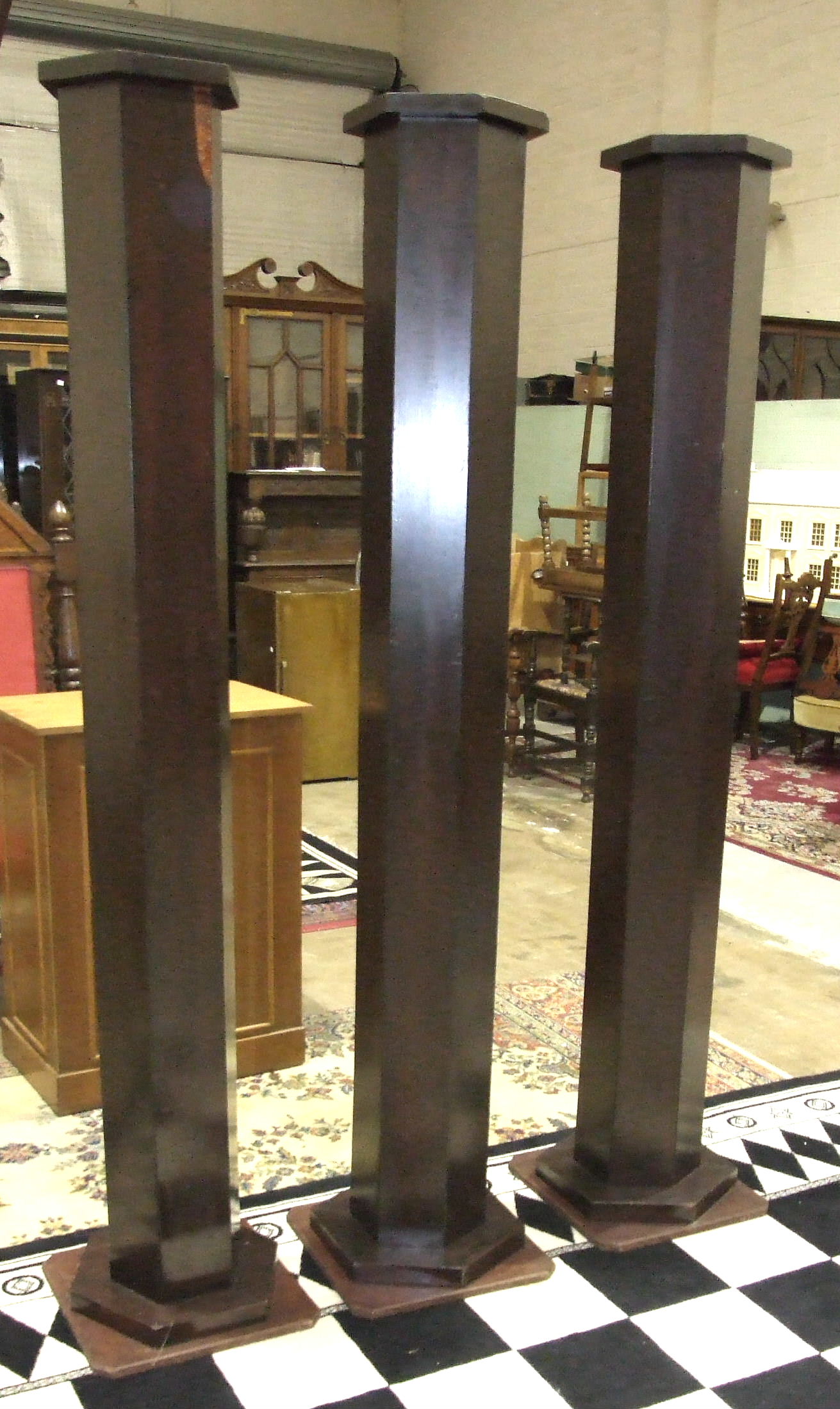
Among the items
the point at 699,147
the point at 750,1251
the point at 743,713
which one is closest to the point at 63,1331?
the point at 750,1251

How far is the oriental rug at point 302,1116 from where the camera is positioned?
2.54 m

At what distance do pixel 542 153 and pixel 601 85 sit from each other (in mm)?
754

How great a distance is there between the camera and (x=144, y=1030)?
6.38 ft

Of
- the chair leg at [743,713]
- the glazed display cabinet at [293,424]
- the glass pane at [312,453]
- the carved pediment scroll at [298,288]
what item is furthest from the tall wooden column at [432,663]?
the glass pane at [312,453]

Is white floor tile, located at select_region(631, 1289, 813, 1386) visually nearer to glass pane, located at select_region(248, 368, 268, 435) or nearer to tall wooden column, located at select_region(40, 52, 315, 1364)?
tall wooden column, located at select_region(40, 52, 315, 1364)

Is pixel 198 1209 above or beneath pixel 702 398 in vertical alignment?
beneath

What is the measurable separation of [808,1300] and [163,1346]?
1118 mm

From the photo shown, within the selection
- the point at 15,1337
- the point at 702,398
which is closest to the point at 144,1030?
the point at 15,1337

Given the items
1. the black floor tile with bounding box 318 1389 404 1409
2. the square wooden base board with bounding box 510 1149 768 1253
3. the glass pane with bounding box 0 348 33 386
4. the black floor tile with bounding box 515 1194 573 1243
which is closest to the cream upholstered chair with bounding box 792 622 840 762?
the square wooden base board with bounding box 510 1149 768 1253

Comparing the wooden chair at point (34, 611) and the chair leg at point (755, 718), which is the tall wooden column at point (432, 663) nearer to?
the wooden chair at point (34, 611)

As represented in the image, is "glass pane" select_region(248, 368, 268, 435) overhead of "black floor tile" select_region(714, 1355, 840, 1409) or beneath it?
overhead

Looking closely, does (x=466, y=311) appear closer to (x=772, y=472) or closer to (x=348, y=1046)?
(x=348, y=1046)

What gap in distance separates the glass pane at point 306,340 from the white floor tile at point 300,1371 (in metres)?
7.21

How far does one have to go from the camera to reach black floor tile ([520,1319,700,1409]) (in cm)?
195
